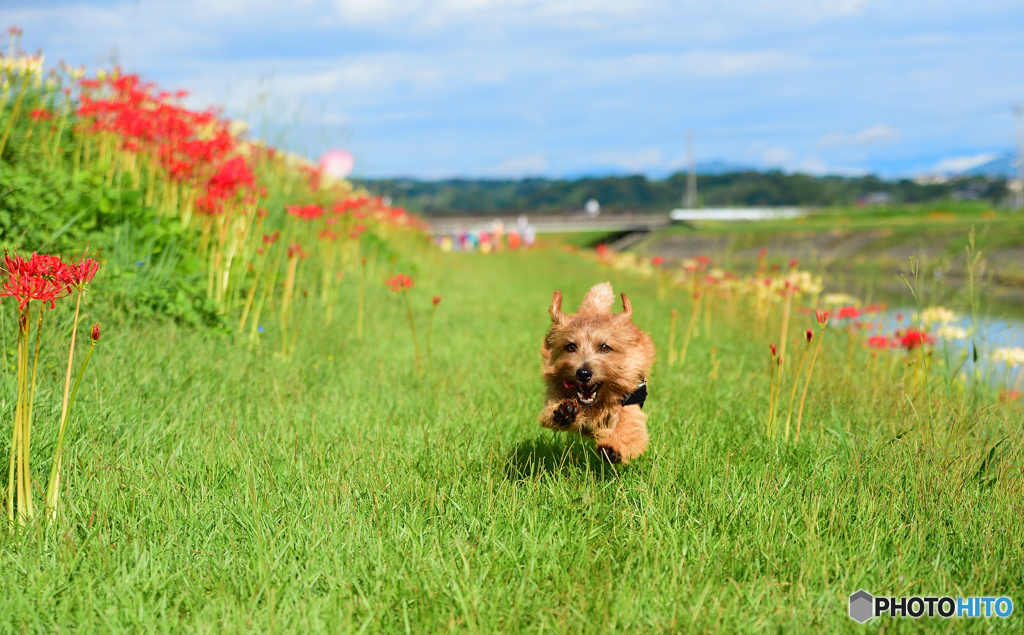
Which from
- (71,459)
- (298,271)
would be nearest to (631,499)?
(71,459)

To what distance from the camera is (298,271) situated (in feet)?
30.3

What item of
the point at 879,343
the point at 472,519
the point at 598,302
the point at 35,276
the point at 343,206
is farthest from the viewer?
the point at 343,206

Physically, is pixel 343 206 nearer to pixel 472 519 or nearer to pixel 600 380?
pixel 600 380

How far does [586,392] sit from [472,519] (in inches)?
30.6

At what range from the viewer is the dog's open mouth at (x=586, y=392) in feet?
11.1

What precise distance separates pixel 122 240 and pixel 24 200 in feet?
2.59

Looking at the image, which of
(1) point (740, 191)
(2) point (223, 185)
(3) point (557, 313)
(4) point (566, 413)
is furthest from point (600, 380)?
(1) point (740, 191)

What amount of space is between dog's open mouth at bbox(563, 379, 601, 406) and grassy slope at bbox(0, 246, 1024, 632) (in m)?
0.38

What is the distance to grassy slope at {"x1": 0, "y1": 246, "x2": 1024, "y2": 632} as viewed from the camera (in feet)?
8.44

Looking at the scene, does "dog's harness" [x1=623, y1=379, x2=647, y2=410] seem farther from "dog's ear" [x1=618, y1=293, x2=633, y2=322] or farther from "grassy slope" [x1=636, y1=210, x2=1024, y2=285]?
"grassy slope" [x1=636, y1=210, x2=1024, y2=285]

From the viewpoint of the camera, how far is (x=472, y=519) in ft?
10.2

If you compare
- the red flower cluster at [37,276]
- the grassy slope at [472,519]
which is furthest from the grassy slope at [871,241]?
the red flower cluster at [37,276]

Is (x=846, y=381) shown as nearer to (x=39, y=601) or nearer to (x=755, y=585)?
(x=755, y=585)

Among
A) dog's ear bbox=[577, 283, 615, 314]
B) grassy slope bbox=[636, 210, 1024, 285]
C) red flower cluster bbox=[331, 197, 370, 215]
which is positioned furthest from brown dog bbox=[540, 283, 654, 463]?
grassy slope bbox=[636, 210, 1024, 285]
